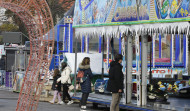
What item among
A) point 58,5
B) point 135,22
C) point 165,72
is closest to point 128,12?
point 135,22

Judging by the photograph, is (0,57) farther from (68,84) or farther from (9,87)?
(68,84)

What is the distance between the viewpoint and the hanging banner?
39.0 feet

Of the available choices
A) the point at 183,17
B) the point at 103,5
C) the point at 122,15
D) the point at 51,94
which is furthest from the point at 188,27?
the point at 51,94

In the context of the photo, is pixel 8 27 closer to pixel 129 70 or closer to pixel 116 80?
pixel 129 70

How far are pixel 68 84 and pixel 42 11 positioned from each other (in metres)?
5.51

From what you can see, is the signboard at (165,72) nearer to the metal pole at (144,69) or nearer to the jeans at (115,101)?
the metal pole at (144,69)

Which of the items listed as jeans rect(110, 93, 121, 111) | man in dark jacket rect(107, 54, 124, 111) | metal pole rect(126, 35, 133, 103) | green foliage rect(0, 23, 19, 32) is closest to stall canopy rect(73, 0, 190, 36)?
metal pole rect(126, 35, 133, 103)

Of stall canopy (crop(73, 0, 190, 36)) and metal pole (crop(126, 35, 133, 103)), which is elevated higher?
stall canopy (crop(73, 0, 190, 36))

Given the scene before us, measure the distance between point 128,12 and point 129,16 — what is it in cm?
12

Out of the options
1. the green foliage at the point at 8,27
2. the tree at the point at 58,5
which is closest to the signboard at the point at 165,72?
the tree at the point at 58,5

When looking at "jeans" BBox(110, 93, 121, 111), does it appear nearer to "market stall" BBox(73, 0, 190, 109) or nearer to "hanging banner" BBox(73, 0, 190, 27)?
"market stall" BBox(73, 0, 190, 109)

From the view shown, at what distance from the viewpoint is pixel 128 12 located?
13688 mm

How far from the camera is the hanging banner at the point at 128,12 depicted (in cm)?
1190

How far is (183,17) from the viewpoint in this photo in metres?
11.6
